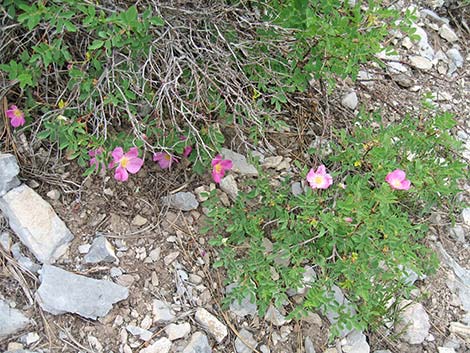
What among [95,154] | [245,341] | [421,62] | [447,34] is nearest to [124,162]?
[95,154]

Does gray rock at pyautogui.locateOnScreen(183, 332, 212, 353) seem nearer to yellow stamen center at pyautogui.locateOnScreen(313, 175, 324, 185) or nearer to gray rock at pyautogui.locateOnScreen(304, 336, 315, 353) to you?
gray rock at pyautogui.locateOnScreen(304, 336, 315, 353)

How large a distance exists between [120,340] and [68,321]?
0.19m

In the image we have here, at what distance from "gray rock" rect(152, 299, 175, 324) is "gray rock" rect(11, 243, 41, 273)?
0.44 m

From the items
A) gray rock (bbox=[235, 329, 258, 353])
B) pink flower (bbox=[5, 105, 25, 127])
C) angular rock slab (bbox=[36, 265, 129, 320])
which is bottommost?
angular rock slab (bbox=[36, 265, 129, 320])

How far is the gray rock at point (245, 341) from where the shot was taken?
2.21 meters

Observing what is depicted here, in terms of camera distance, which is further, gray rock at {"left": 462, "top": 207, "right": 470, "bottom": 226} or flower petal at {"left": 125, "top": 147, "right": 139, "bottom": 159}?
gray rock at {"left": 462, "top": 207, "right": 470, "bottom": 226}

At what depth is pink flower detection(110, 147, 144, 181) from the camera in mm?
2252

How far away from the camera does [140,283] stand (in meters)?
2.23

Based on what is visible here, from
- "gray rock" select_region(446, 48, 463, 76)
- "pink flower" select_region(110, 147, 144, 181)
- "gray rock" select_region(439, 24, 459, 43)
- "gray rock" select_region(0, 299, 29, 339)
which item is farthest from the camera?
"gray rock" select_region(439, 24, 459, 43)

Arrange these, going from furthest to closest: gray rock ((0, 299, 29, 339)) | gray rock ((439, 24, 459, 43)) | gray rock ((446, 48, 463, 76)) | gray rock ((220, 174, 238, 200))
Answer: gray rock ((439, 24, 459, 43)) < gray rock ((446, 48, 463, 76)) < gray rock ((220, 174, 238, 200)) < gray rock ((0, 299, 29, 339))

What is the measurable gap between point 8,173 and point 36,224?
0.69 feet

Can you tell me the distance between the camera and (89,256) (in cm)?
222

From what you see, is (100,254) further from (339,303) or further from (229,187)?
(339,303)

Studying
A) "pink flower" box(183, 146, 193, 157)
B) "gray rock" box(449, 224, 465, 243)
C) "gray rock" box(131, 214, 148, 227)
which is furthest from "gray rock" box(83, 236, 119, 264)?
"gray rock" box(449, 224, 465, 243)
